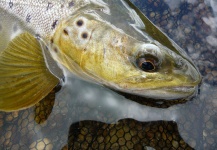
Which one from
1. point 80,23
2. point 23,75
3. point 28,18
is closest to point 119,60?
point 80,23

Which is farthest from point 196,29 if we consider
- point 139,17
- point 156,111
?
point 156,111

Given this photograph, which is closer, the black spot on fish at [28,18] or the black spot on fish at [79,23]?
the black spot on fish at [79,23]

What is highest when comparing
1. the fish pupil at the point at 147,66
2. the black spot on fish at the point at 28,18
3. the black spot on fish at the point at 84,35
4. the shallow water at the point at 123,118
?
the black spot on fish at the point at 28,18

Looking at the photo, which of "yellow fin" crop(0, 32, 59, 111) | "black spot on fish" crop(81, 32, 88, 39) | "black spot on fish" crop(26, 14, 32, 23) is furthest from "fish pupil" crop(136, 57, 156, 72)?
"black spot on fish" crop(26, 14, 32, 23)

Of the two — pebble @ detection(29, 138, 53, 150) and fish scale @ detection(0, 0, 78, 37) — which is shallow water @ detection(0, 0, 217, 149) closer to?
pebble @ detection(29, 138, 53, 150)

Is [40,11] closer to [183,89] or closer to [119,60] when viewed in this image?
[119,60]

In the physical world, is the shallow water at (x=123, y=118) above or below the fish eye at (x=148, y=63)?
below

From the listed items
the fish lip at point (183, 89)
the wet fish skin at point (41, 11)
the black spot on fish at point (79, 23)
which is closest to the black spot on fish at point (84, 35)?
the black spot on fish at point (79, 23)

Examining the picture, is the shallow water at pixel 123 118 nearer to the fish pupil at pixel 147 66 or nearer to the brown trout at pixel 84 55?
the brown trout at pixel 84 55
